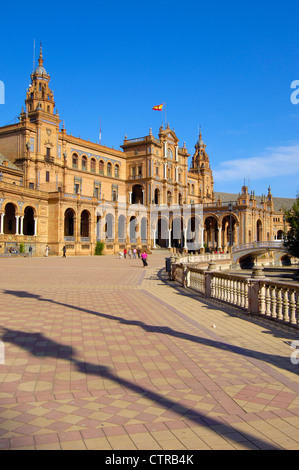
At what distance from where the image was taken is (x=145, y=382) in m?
5.12

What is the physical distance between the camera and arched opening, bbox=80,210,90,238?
5600 centimetres

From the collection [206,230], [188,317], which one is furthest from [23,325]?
[206,230]

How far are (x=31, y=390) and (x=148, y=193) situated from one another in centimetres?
6718

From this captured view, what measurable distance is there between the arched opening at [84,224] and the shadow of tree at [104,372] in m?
48.4

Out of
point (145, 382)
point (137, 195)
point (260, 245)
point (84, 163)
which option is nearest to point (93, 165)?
point (84, 163)

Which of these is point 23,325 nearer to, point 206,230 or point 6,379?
point 6,379

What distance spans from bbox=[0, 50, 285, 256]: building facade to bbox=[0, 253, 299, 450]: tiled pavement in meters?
35.3

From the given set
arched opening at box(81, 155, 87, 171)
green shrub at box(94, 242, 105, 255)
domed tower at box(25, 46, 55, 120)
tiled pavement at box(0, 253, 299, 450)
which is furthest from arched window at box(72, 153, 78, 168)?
tiled pavement at box(0, 253, 299, 450)

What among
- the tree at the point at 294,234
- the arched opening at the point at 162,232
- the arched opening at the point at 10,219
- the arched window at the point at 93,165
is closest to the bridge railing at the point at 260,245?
the tree at the point at 294,234

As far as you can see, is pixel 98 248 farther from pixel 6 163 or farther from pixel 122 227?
pixel 6 163

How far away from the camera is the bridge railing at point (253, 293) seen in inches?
350

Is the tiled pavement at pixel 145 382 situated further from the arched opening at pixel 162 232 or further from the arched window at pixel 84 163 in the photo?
the arched opening at pixel 162 232

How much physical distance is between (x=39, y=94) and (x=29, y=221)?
17.0m
